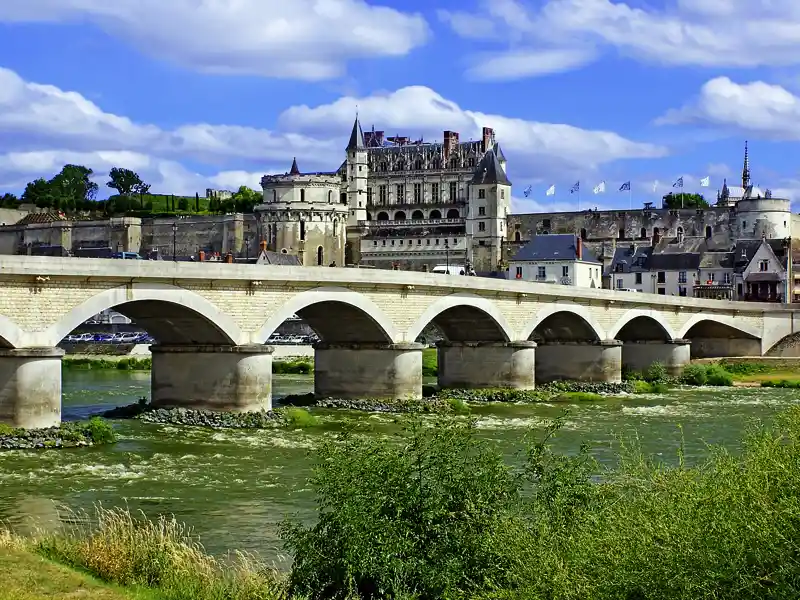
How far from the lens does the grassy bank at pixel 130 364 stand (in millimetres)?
62438

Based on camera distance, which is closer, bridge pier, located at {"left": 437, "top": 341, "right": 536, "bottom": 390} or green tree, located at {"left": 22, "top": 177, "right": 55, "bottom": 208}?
bridge pier, located at {"left": 437, "top": 341, "right": 536, "bottom": 390}

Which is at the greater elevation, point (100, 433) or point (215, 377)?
point (215, 377)

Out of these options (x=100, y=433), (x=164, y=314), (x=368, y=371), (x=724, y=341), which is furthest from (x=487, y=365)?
Answer: (x=724, y=341)

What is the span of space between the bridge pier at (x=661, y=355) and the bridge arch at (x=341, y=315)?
21.2 metres

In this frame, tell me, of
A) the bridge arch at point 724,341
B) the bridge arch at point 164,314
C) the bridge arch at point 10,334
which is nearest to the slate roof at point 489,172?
the bridge arch at point 724,341

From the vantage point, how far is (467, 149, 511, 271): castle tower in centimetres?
12512

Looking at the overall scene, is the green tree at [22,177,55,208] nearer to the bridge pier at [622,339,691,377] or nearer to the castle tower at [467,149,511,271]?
the castle tower at [467,149,511,271]

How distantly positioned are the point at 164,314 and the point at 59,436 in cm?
630

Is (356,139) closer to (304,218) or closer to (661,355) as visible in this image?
(304,218)

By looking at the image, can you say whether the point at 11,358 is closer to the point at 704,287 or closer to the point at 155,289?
the point at 155,289

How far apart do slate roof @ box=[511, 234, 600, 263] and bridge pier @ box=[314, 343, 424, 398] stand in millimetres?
38673

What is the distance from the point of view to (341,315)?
131 feet

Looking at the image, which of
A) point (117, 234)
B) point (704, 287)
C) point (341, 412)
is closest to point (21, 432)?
point (341, 412)

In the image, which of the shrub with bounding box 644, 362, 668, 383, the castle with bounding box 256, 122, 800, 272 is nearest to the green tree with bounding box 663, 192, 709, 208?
the castle with bounding box 256, 122, 800, 272
